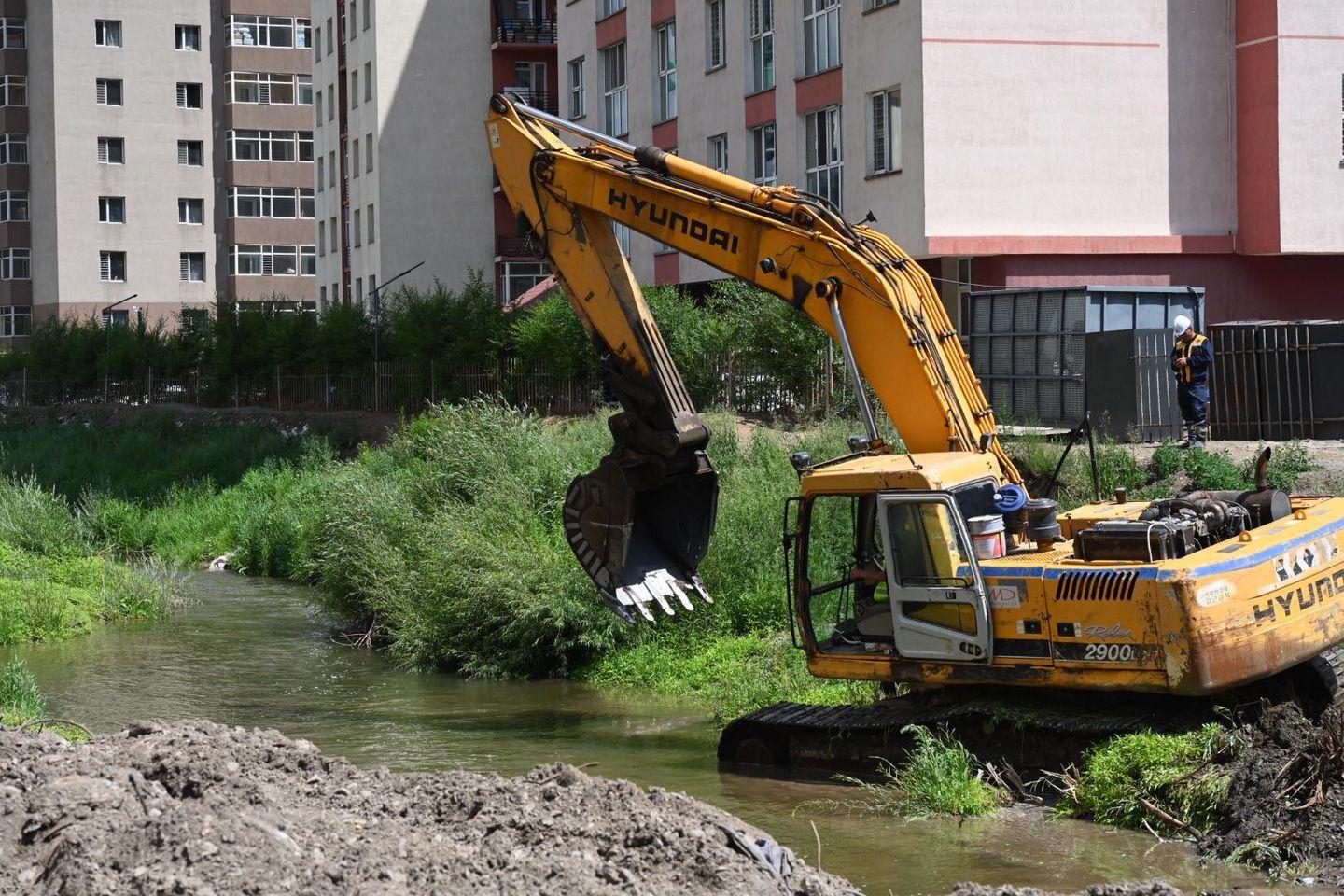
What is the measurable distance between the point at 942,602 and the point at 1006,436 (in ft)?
29.4

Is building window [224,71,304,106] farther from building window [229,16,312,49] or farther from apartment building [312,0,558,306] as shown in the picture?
apartment building [312,0,558,306]

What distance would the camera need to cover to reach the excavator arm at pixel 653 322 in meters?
12.4

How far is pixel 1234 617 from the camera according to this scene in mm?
10758

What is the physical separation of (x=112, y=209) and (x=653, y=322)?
62715 millimetres

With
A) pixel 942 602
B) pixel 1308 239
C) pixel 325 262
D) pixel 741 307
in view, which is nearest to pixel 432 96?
pixel 325 262

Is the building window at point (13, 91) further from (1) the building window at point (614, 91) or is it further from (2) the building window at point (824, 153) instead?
(2) the building window at point (824, 153)

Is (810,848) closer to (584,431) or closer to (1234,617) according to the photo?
(1234,617)

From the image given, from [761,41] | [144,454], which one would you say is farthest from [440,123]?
[761,41]

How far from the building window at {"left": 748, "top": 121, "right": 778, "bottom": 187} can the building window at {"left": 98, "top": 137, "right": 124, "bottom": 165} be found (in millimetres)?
43967

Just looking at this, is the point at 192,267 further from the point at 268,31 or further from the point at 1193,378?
the point at 1193,378

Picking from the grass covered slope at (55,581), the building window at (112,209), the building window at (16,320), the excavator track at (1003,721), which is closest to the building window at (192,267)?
the building window at (112,209)

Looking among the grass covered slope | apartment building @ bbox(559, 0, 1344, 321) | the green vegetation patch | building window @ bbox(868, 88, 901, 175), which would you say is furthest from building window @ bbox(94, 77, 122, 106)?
the green vegetation patch

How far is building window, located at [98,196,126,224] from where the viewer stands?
70.8 m

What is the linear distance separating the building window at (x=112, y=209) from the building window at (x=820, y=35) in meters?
46.1
